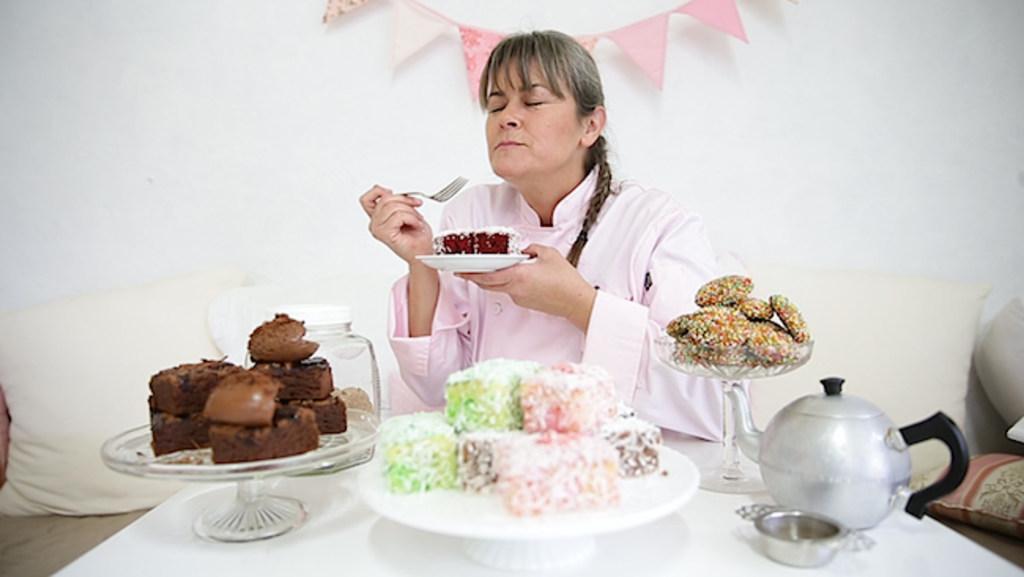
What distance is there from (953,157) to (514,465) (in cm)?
199

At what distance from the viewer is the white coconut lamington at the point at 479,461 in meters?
0.73

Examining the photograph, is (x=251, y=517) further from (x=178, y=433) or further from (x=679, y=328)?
(x=679, y=328)

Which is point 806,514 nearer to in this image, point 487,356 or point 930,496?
point 930,496

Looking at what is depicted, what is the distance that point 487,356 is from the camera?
4.99 feet

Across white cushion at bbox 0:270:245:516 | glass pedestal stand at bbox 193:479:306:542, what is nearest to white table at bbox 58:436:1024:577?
glass pedestal stand at bbox 193:479:306:542

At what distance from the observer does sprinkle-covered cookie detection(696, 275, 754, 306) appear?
1008 millimetres

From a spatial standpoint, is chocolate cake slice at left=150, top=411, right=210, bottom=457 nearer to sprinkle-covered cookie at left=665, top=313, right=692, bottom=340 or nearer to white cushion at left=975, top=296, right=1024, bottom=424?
sprinkle-covered cookie at left=665, top=313, right=692, bottom=340

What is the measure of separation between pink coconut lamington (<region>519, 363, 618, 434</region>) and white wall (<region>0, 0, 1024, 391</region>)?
4.72 ft

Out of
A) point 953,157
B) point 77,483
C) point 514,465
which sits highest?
point 953,157

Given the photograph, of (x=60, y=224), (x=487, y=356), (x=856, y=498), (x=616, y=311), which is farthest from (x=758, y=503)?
(x=60, y=224)

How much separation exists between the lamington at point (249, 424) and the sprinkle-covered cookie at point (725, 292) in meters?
0.58

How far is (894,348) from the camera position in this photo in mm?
1766

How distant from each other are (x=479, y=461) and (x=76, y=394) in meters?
1.39

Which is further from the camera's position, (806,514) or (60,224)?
(60,224)
